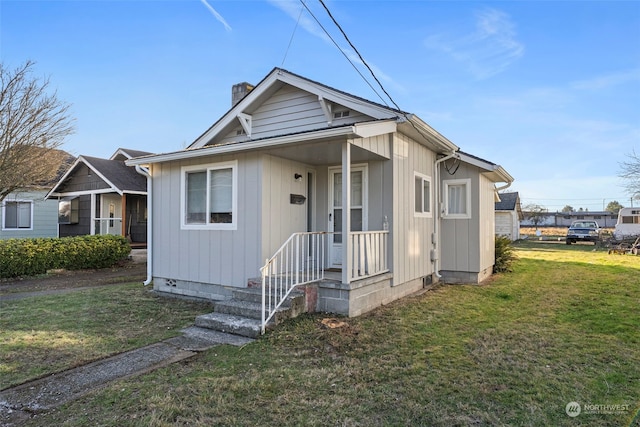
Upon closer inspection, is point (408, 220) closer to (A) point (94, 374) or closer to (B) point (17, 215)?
(A) point (94, 374)

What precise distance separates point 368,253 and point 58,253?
9680 millimetres

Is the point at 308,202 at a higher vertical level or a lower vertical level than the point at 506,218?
higher

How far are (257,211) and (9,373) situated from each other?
3877 millimetres

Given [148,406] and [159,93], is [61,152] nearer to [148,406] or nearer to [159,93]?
[159,93]

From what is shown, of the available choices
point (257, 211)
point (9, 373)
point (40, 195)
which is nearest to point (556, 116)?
point (257, 211)

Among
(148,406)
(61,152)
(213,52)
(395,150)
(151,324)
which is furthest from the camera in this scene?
(61,152)

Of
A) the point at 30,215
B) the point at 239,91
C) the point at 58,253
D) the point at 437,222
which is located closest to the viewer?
the point at 437,222

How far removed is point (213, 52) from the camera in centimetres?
1087

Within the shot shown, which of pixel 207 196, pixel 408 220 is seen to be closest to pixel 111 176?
pixel 207 196

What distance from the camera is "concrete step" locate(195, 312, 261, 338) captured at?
504 cm

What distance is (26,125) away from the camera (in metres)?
11.6

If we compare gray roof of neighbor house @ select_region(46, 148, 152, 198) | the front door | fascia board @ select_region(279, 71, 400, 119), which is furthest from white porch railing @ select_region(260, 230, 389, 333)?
gray roof of neighbor house @ select_region(46, 148, 152, 198)

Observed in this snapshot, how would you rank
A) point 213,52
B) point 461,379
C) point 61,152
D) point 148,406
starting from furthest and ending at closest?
point 61,152
point 213,52
point 461,379
point 148,406

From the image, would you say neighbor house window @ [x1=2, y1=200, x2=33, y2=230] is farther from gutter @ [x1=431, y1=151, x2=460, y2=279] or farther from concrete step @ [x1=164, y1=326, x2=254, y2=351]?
gutter @ [x1=431, y1=151, x2=460, y2=279]
